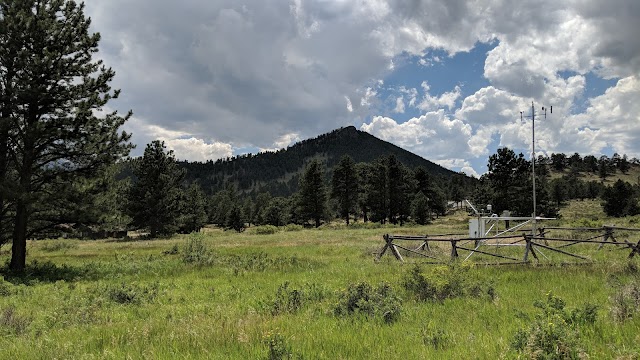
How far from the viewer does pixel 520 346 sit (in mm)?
5422

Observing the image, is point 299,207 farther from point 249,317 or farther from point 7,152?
point 249,317

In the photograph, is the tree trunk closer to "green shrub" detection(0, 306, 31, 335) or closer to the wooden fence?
"green shrub" detection(0, 306, 31, 335)

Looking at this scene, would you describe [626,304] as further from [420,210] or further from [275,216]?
[275,216]

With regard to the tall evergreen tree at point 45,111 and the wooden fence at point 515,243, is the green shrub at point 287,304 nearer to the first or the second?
the wooden fence at point 515,243

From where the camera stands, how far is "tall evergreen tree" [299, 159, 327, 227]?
84750mm

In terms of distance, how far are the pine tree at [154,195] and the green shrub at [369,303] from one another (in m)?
56.4

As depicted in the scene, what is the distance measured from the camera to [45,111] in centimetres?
2055

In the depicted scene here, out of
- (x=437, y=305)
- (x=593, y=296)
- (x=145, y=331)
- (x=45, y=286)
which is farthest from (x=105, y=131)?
(x=593, y=296)

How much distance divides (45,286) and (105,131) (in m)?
8.25

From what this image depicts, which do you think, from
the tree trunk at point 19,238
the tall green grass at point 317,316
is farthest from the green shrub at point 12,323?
the tree trunk at point 19,238

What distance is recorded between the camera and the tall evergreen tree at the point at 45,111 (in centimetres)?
1888

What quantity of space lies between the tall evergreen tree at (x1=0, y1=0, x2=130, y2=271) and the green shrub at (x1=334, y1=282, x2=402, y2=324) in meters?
16.6

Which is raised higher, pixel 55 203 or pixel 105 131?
pixel 105 131

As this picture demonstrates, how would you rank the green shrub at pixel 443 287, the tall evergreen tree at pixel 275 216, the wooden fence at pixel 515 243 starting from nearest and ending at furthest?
the green shrub at pixel 443 287, the wooden fence at pixel 515 243, the tall evergreen tree at pixel 275 216
